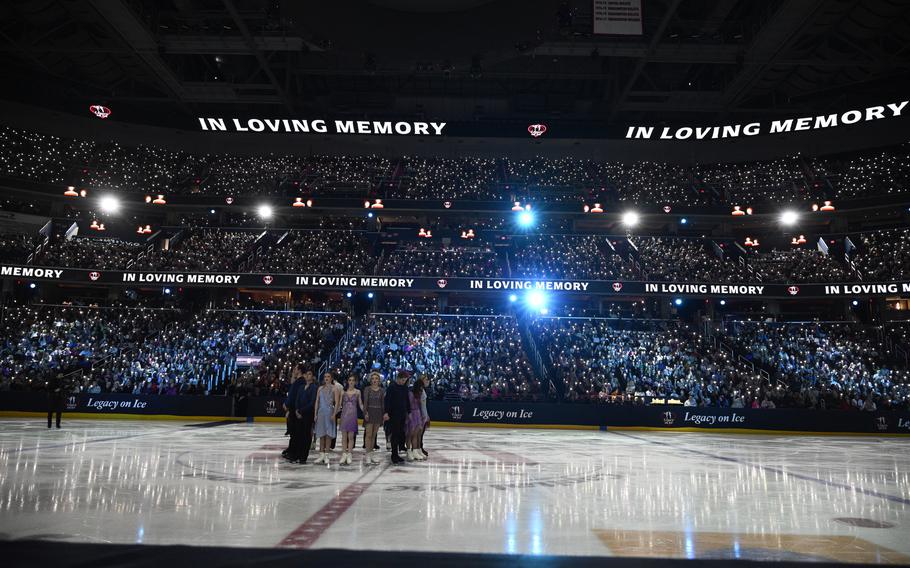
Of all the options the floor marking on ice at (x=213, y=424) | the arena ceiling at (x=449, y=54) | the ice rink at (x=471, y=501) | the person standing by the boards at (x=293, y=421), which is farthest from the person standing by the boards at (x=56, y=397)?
the arena ceiling at (x=449, y=54)

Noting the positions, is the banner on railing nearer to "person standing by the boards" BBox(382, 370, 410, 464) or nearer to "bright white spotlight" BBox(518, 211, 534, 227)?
"bright white spotlight" BBox(518, 211, 534, 227)

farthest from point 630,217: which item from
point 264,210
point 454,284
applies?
point 264,210

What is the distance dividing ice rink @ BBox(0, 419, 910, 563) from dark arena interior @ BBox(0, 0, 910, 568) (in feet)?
0.28

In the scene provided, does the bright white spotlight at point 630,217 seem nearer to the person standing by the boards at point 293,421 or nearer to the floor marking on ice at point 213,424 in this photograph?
the floor marking on ice at point 213,424

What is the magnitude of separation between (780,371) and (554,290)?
11919 millimetres

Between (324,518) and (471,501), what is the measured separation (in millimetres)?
2085

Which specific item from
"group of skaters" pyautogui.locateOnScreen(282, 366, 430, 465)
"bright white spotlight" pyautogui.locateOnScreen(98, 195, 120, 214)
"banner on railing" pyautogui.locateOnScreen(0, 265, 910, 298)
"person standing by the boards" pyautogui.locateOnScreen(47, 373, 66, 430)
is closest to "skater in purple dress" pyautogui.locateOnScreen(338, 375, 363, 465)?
"group of skaters" pyautogui.locateOnScreen(282, 366, 430, 465)

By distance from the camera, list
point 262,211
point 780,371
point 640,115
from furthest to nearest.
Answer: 1. point 640,115
2. point 262,211
3. point 780,371

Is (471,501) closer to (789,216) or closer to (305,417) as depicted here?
(305,417)

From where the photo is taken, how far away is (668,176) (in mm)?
42844

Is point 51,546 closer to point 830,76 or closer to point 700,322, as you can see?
point 700,322

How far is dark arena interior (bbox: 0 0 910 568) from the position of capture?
716 cm

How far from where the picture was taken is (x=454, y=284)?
1297 inches

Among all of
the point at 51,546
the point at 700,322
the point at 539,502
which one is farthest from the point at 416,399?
the point at 700,322
